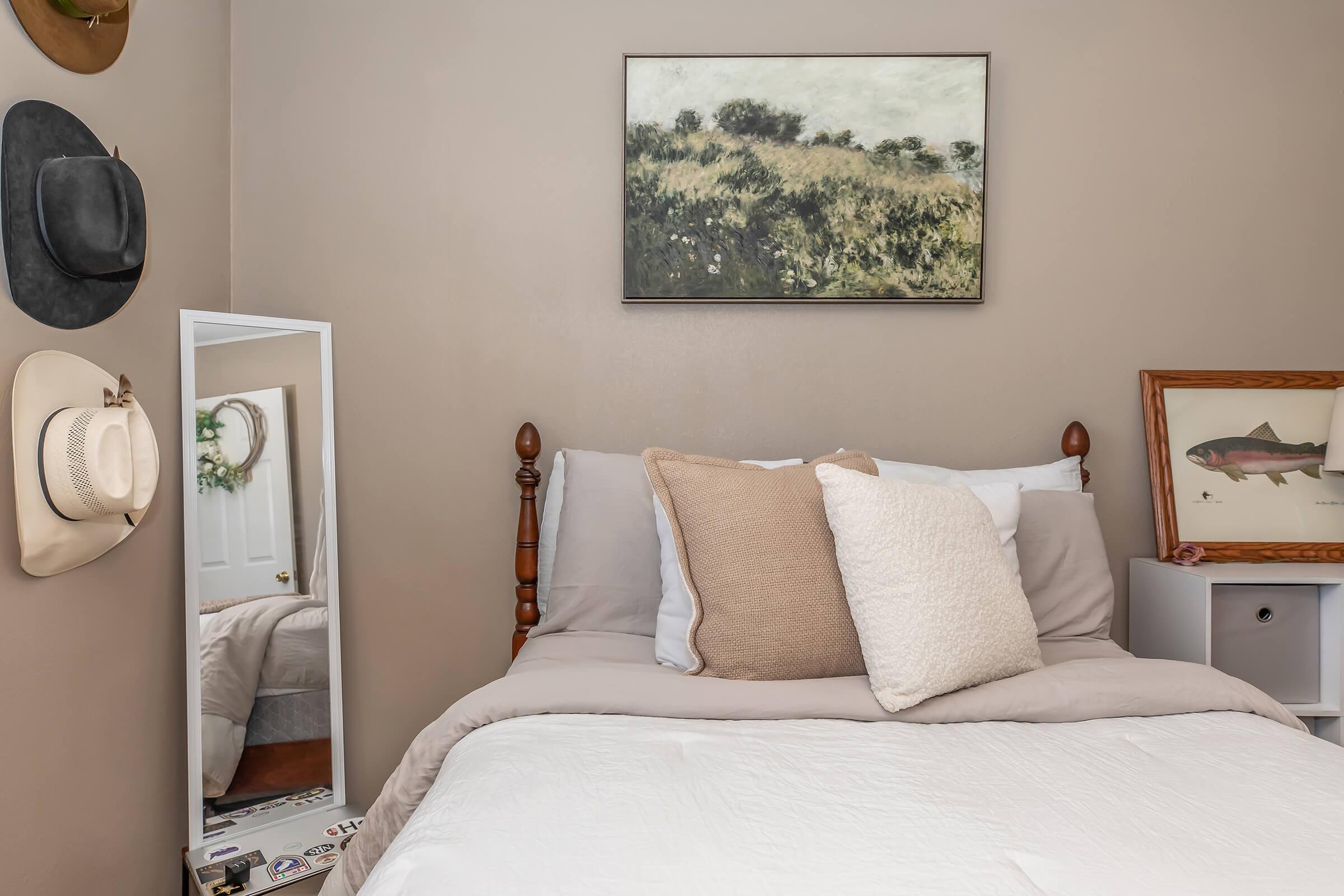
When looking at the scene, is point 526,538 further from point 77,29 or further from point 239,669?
point 77,29

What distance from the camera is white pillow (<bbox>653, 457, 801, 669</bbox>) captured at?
5.01 ft

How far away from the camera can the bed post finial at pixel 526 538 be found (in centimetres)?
202

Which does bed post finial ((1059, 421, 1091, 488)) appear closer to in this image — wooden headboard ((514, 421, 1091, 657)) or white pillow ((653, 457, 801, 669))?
wooden headboard ((514, 421, 1091, 657))

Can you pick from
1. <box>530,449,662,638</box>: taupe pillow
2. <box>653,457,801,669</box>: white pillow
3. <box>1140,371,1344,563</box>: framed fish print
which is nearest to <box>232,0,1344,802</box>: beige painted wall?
<box>1140,371,1344,563</box>: framed fish print

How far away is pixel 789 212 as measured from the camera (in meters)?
2.12

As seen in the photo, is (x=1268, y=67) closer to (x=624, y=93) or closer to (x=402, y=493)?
(x=624, y=93)

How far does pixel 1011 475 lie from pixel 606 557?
1034mm

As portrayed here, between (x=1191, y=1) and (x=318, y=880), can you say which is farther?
(x=1191, y=1)

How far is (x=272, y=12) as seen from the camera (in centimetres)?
210

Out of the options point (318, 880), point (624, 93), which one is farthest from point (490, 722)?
point (624, 93)

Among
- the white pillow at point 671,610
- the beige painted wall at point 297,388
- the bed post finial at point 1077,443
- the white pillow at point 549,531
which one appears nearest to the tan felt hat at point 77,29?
the beige painted wall at point 297,388

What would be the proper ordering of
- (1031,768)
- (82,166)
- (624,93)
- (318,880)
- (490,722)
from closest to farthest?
(1031,768) → (490,722) → (82,166) → (318,880) → (624,93)

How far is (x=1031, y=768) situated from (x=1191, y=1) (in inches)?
84.7

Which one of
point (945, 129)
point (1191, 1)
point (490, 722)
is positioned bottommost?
point (490, 722)
